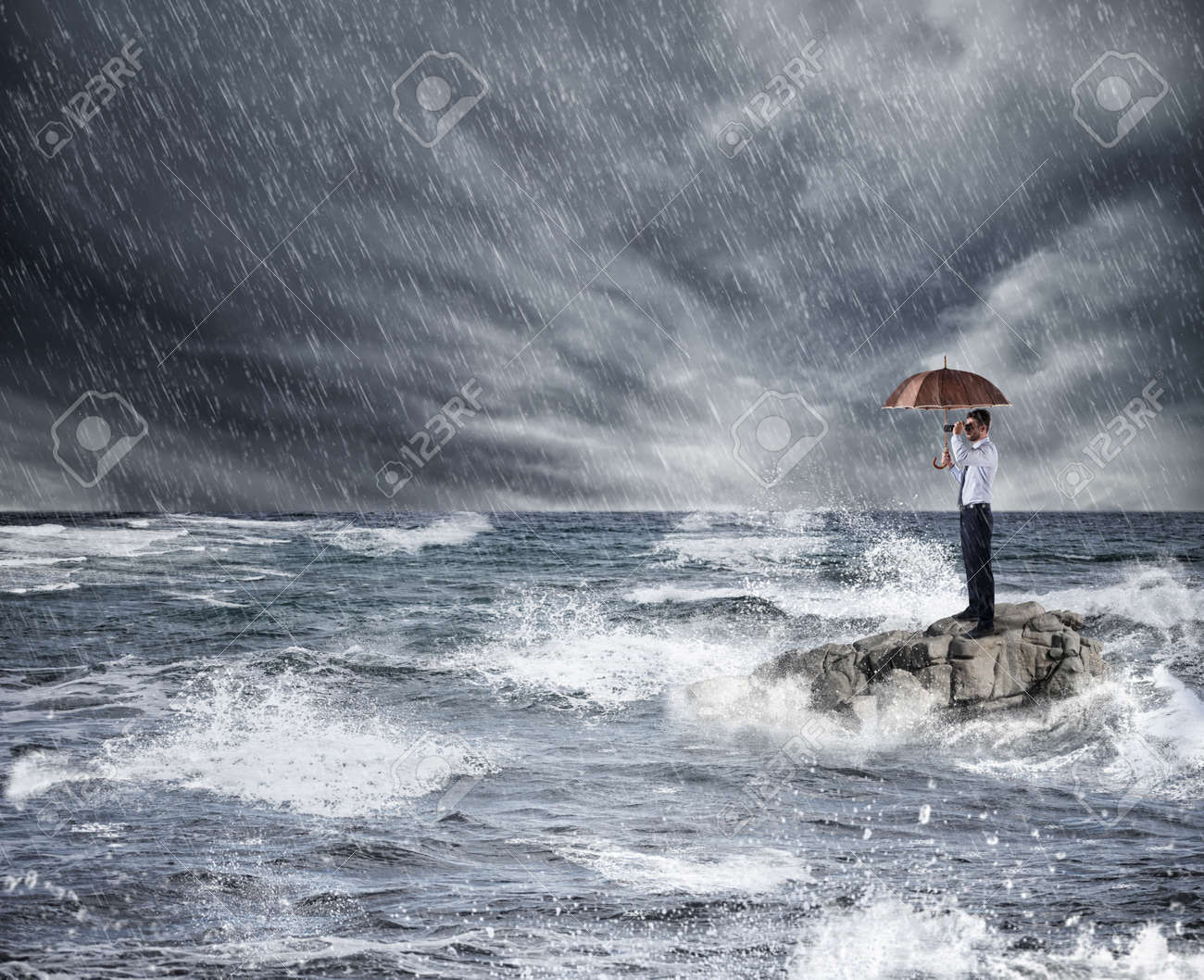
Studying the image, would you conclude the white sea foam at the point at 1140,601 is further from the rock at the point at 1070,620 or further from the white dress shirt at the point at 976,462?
the white dress shirt at the point at 976,462

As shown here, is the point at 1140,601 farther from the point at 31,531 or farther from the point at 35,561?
the point at 31,531

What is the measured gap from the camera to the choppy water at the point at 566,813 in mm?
5699

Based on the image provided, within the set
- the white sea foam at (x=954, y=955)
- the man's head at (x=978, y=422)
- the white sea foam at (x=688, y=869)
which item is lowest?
the white sea foam at (x=954, y=955)

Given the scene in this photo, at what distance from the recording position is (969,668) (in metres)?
12.1

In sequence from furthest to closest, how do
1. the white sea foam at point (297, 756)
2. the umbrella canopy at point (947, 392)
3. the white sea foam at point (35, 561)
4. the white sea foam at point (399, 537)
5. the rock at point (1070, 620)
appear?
the white sea foam at point (399, 537) < the white sea foam at point (35, 561) < the rock at point (1070, 620) < the umbrella canopy at point (947, 392) < the white sea foam at point (297, 756)

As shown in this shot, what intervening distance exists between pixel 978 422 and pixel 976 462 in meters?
0.48

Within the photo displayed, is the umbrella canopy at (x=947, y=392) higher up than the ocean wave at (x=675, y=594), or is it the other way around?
the ocean wave at (x=675, y=594)

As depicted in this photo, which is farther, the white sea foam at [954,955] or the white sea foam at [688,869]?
the white sea foam at [688,869]

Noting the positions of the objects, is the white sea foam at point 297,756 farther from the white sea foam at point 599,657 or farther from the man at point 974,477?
the man at point 974,477

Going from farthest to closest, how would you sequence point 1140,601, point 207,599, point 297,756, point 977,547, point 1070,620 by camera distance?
point 207,599
point 1140,601
point 1070,620
point 297,756
point 977,547

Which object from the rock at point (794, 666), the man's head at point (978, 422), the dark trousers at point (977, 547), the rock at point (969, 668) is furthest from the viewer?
the rock at point (794, 666)

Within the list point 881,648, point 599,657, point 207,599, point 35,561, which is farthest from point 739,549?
point 35,561

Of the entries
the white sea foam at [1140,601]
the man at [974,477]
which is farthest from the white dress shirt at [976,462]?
the white sea foam at [1140,601]

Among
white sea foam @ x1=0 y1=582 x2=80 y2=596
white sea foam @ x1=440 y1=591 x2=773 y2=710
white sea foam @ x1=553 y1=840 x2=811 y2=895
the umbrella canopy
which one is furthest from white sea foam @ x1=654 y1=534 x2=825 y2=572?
white sea foam @ x1=553 y1=840 x2=811 y2=895
